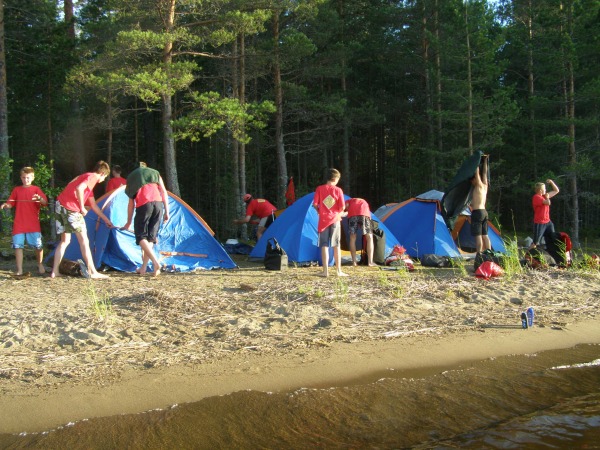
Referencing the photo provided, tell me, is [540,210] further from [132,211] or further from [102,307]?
[102,307]

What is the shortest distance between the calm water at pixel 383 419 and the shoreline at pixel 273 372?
0.37ft

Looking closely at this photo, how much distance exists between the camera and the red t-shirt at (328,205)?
7.63 meters

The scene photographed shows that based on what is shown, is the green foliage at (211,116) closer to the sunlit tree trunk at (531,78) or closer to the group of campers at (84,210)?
the group of campers at (84,210)

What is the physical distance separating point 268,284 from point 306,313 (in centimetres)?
146

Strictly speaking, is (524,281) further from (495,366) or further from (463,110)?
(463,110)

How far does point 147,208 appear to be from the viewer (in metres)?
7.28

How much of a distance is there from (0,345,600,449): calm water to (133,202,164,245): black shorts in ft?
13.6

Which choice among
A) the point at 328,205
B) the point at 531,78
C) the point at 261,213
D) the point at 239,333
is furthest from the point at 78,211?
the point at 531,78

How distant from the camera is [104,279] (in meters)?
7.30

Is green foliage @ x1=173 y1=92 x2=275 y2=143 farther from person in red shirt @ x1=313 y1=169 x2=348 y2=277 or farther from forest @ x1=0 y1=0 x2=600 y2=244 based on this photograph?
person in red shirt @ x1=313 y1=169 x2=348 y2=277

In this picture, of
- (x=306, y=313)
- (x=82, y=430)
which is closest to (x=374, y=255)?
(x=306, y=313)

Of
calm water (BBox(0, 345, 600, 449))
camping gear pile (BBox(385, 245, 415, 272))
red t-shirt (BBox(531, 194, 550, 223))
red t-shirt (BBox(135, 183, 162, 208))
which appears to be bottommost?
calm water (BBox(0, 345, 600, 449))

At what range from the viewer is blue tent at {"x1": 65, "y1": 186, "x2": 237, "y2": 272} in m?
8.21

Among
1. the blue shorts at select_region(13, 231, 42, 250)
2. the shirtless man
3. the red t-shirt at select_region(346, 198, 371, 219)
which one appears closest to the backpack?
the shirtless man
